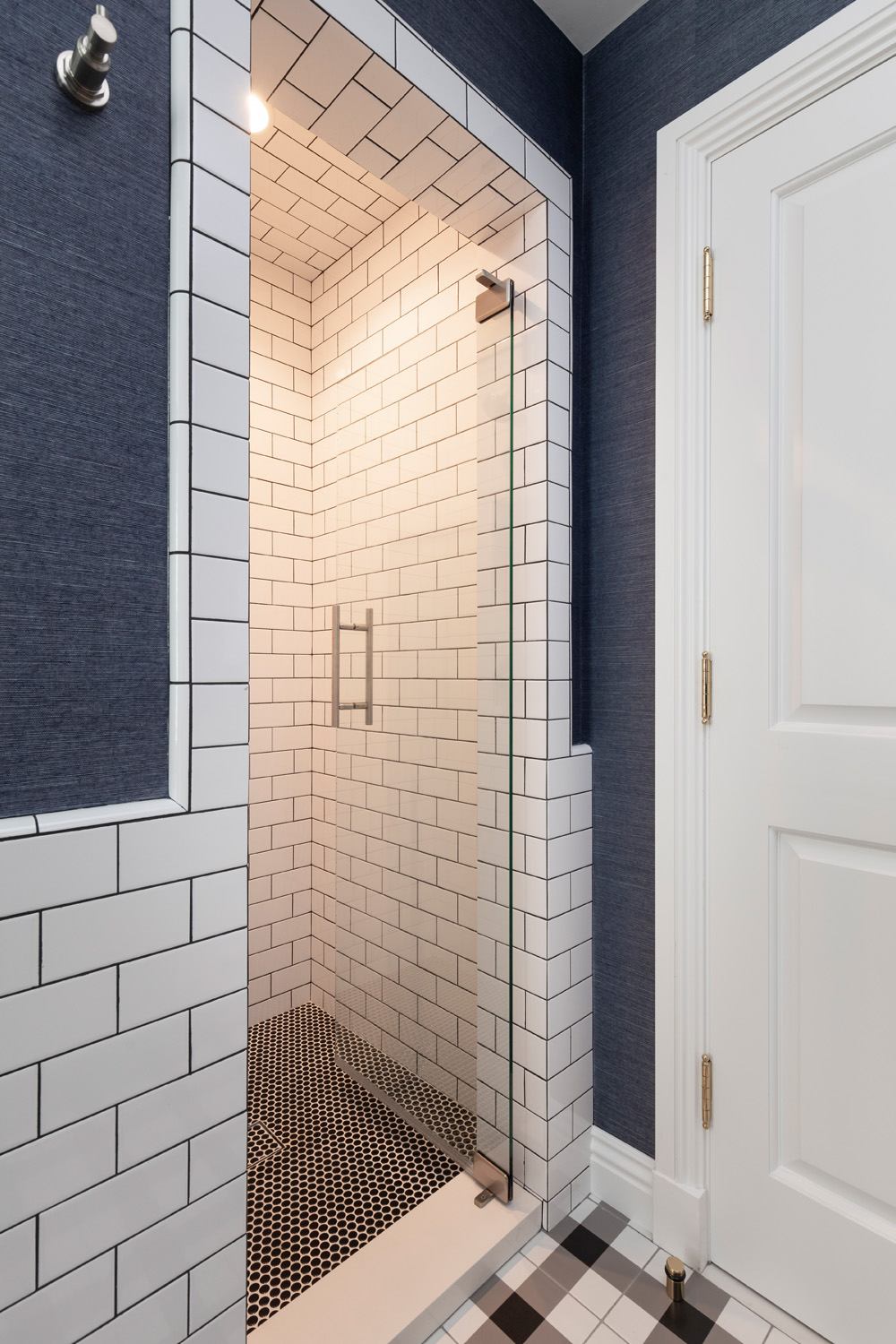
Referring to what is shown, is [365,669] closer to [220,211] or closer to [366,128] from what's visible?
[220,211]

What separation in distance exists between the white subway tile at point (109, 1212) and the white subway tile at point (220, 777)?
1.45ft

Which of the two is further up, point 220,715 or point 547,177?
point 547,177

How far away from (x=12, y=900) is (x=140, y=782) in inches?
7.2

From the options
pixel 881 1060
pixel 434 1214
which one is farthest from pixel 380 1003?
pixel 881 1060

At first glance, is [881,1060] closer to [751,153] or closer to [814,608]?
[814,608]

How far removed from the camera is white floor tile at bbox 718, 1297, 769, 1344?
1169 mm

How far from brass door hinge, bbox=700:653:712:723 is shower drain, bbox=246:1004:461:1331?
1.19 meters

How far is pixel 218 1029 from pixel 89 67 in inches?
45.9

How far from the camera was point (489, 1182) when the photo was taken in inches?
56.4

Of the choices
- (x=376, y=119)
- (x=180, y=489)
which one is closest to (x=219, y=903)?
(x=180, y=489)

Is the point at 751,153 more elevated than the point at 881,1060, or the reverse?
the point at 751,153

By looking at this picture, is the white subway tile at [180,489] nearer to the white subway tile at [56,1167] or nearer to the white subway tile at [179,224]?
the white subway tile at [179,224]

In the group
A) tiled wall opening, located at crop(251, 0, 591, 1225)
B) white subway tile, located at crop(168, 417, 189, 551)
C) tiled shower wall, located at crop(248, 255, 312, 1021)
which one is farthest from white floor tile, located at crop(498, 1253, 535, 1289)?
white subway tile, located at crop(168, 417, 189, 551)

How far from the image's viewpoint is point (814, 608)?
118cm
